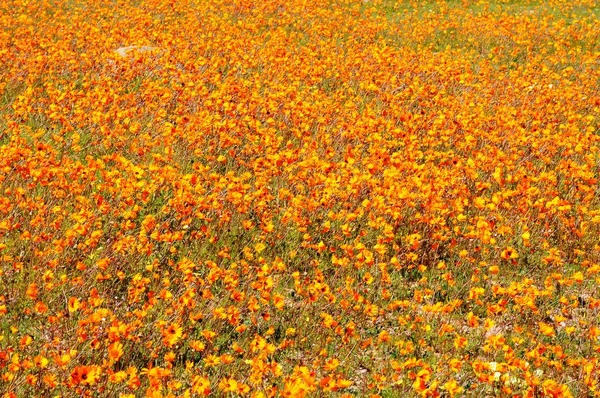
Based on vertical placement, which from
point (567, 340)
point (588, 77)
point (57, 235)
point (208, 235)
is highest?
point (57, 235)

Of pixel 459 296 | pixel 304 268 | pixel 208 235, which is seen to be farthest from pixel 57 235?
pixel 459 296

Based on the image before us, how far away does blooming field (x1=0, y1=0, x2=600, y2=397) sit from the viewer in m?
4.74

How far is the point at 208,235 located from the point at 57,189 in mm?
1509

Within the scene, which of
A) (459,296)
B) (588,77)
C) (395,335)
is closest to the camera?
(395,335)

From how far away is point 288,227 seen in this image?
22.4 ft

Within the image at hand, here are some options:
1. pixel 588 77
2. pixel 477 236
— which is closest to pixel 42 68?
pixel 477 236

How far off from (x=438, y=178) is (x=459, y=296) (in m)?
1.87

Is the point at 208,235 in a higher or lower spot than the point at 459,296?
higher

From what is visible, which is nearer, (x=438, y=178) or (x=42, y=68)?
(x=438, y=178)

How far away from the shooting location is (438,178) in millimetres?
7758

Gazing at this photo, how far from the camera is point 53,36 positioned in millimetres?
13992

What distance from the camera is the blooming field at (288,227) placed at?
187 inches

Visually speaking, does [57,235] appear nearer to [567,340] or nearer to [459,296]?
[459,296]

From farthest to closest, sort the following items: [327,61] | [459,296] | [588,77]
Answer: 1. [588,77]
2. [327,61]
3. [459,296]
